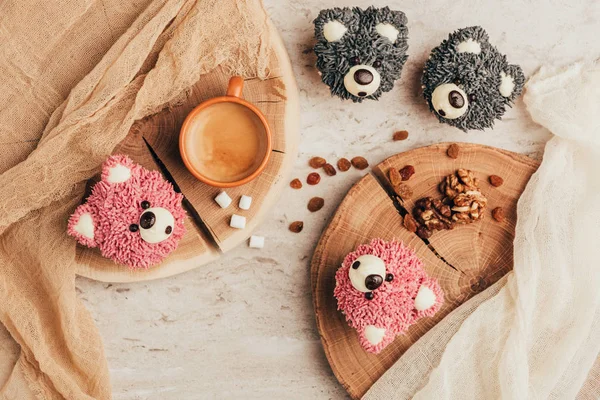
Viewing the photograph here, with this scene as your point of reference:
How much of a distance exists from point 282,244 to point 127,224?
0.41 meters

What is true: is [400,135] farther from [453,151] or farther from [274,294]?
[274,294]

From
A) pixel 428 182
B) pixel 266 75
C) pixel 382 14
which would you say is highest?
pixel 382 14

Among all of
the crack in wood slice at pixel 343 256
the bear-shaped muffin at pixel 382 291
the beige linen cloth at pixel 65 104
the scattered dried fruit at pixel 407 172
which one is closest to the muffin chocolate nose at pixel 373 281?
the bear-shaped muffin at pixel 382 291

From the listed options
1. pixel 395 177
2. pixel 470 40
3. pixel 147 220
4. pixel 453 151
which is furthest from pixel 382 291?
pixel 470 40

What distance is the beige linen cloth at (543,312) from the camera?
1.33 meters

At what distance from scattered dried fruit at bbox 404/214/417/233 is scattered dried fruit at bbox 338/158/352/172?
19 cm

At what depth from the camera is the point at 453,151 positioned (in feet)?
4.45

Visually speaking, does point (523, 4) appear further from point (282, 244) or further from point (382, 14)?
point (282, 244)

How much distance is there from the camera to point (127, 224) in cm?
116

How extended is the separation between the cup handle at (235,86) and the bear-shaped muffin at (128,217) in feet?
0.82

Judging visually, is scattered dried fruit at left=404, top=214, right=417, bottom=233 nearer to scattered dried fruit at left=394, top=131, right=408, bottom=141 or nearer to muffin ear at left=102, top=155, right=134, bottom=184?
scattered dried fruit at left=394, top=131, right=408, bottom=141

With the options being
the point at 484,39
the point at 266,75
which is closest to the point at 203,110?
the point at 266,75

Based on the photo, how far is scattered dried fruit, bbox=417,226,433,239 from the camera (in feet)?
4.42

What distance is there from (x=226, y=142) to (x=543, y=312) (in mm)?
900
